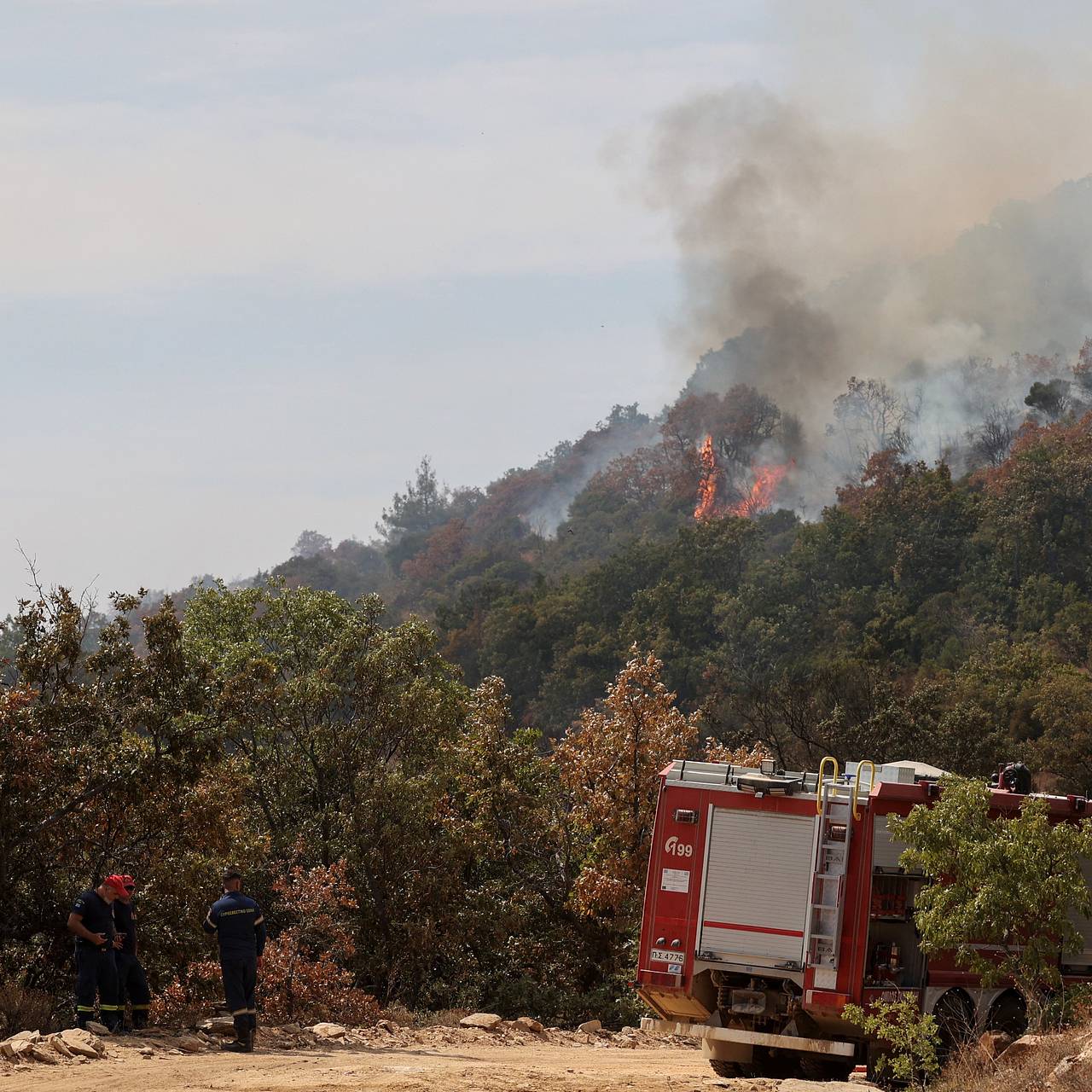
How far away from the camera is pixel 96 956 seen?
→ 13.9 m

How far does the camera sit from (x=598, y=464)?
172 meters

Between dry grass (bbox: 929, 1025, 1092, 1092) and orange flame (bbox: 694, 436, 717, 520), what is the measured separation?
105 metres

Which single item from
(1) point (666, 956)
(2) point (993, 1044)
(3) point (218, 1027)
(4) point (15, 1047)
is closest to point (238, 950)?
(3) point (218, 1027)

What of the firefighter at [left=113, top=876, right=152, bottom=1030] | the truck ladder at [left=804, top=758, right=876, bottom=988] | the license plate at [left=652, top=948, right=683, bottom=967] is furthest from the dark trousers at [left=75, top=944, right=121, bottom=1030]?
the truck ladder at [left=804, top=758, right=876, bottom=988]

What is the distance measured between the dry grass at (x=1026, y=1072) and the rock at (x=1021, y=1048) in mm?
25

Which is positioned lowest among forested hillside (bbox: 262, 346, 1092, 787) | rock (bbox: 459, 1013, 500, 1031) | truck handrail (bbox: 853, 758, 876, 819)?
rock (bbox: 459, 1013, 500, 1031)

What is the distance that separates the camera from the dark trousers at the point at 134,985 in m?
14.2

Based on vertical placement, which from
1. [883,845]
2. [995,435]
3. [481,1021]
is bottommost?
[481,1021]

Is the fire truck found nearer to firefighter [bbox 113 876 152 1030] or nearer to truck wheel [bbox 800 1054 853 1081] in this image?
truck wheel [bbox 800 1054 853 1081]

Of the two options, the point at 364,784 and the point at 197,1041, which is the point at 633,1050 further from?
the point at 364,784

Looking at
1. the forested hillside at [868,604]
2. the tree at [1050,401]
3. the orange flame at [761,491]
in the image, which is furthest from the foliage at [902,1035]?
the orange flame at [761,491]

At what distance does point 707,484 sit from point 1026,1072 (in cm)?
11242

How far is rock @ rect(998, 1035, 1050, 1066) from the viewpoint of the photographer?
11562 millimetres

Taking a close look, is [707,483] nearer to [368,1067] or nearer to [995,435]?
[995,435]
